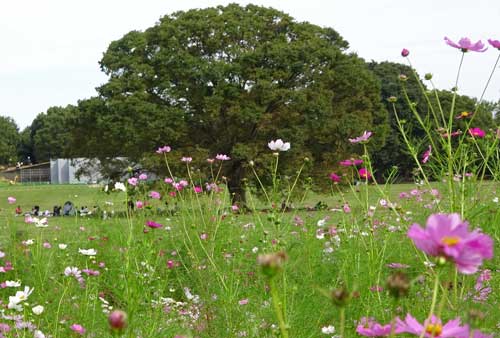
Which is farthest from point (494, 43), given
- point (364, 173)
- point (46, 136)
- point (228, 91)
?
point (46, 136)

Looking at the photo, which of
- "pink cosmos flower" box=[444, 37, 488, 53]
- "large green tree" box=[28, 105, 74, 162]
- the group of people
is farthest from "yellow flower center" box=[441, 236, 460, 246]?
"large green tree" box=[28, 105, 74, 162]

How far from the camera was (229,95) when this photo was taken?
43.8 ft

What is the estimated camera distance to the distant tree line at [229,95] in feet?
43.3

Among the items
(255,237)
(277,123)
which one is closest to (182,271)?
(255,237)

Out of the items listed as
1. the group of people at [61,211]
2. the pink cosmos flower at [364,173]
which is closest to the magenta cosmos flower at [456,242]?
the pink cosmos flower at [364,173]

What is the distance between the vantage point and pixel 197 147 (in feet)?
42.7

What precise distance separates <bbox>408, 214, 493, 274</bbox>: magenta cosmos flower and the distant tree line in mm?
12072

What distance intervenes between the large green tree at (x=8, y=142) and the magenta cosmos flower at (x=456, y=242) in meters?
48.4

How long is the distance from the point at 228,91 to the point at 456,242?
12.7m

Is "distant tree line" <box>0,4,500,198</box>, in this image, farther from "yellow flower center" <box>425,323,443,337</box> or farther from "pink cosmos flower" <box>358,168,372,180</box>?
"yellow flower center" <box>425,323,443,337</box>

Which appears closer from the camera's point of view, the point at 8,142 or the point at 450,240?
the point at 450,240

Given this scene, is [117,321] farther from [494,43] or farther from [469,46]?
[494,43]

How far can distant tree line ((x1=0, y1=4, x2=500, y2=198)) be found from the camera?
1320cm

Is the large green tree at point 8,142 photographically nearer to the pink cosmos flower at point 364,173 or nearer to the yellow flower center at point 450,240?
the pink cosmos flower at point 364,173
